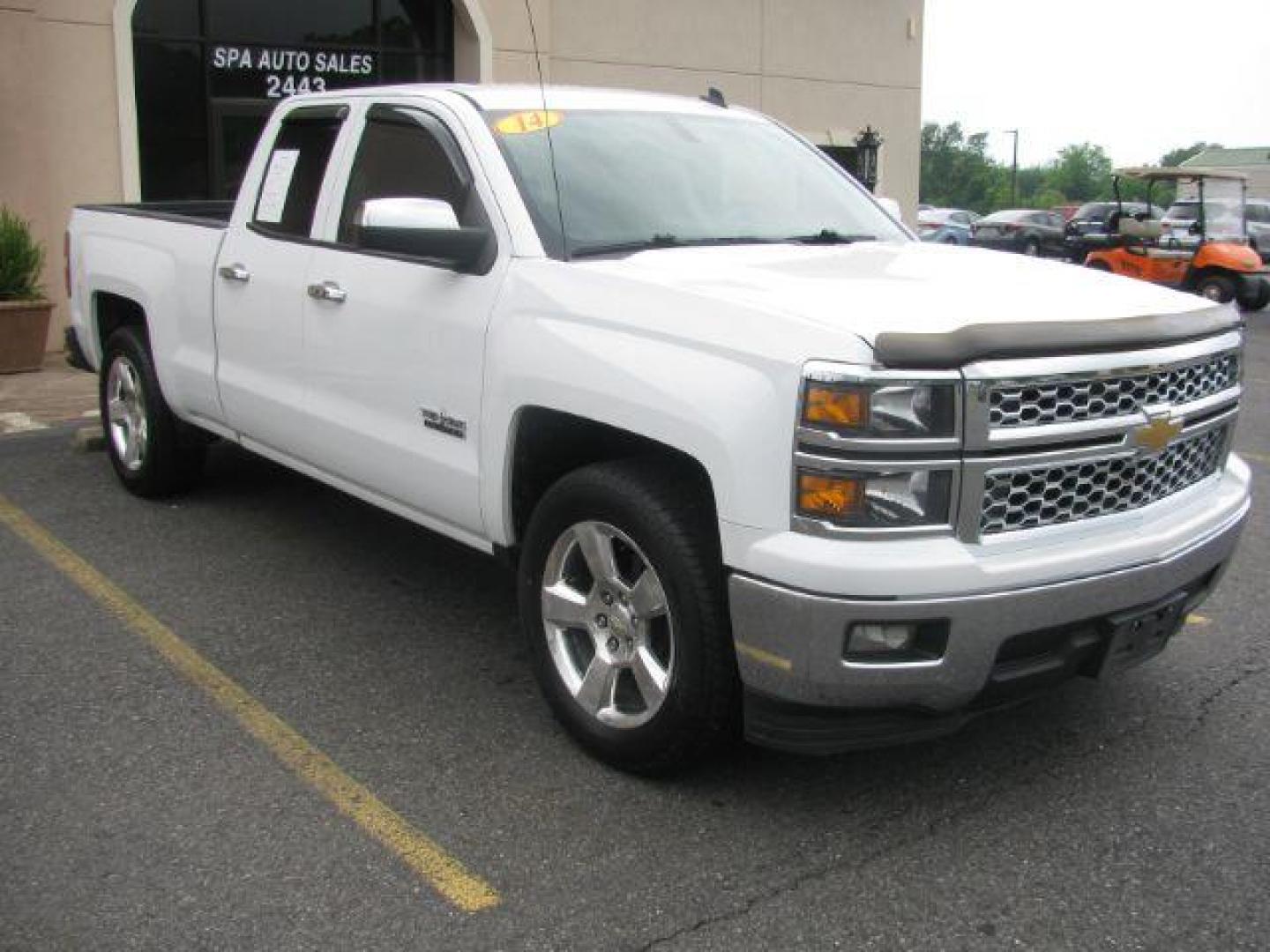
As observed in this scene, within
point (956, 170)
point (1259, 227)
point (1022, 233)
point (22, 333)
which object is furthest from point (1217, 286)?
point (956, 170)

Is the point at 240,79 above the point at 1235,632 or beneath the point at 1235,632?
above

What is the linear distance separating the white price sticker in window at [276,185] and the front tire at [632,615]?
7.32 feet

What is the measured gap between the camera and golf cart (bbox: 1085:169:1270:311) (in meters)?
18.4

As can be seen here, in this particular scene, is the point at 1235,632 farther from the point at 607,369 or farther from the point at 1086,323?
the point at 607,369

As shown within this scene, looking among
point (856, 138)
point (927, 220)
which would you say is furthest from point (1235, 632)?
point (927, 220)

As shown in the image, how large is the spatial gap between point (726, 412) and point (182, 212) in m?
5.15

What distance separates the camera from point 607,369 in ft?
11.7

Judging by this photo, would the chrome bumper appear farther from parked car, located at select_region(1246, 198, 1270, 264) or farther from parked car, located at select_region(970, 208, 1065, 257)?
parked car, located at select_region(970, 208, 1065, 257)

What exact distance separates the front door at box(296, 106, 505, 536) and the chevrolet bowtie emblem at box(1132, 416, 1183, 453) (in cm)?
192

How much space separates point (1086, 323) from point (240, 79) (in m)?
12.8

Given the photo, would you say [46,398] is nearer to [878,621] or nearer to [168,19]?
[168,19]

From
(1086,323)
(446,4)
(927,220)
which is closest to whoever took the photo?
(1086,323)

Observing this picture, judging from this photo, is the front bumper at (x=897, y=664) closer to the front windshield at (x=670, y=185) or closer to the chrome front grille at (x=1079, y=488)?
the chrome front grille at (x=1079, y=488)

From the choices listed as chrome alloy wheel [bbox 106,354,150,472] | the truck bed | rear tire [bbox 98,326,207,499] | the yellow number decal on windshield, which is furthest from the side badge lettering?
chrome alloy wheel [bbox 106,354,150,472]
